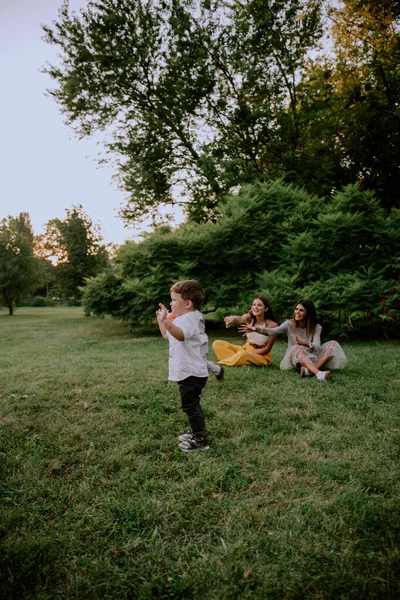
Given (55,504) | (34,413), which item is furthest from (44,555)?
(34,413)

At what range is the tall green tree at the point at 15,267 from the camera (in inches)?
1019

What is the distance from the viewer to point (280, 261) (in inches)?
427

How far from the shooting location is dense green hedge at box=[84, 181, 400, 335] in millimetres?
9180

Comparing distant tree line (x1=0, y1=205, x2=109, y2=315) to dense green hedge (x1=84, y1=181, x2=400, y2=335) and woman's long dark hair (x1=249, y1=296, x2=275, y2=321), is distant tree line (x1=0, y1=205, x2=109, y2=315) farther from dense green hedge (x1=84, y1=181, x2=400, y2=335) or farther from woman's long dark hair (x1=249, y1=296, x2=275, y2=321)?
woman's long dark hair (x1=249, y1=296, x2=275, y2=321)

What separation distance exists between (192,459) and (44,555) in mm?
1368

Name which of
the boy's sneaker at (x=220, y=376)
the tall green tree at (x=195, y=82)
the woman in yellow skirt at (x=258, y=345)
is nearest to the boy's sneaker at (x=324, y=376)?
the woman in yellow skirt at (x=258, y=345)

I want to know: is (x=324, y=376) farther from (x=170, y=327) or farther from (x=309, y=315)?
(x=170, y=327)

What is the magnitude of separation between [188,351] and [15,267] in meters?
26.5

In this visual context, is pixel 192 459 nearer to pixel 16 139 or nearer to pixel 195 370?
pixel 195 370

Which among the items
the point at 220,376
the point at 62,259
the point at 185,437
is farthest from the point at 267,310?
the point at 62,259

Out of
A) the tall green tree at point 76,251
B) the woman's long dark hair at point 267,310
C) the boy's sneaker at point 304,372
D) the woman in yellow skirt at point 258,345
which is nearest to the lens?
the boy's sneaker at point 304,372

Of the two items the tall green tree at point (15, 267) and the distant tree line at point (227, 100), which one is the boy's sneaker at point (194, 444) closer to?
the distant tree line at point (227, 100)

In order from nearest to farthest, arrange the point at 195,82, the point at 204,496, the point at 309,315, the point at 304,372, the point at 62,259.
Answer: the point at 204,496, the point at 304,372, the point at 309,315, the point at 195,82, the point at 62,259

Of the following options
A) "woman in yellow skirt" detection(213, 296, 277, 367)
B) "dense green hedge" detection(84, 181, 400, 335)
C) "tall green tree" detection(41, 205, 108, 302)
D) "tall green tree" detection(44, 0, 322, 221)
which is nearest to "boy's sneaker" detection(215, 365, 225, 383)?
"woman in yellow skirt" detection(213, 296, 277, 367)
